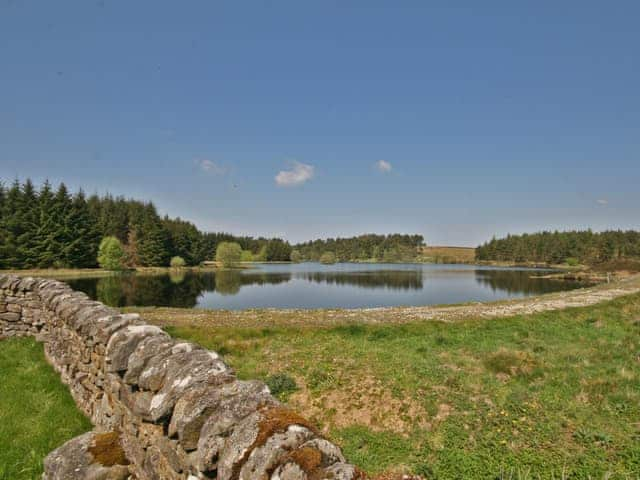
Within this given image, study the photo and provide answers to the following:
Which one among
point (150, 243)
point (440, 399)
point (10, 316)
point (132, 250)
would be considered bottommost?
point (440, 399)

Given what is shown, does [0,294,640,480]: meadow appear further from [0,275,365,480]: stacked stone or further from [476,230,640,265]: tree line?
[476,230,640,265]: tree line

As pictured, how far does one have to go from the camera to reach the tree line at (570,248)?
128m

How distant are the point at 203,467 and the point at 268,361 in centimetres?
1044

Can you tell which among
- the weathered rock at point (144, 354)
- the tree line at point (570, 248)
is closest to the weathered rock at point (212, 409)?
the weathered rock at point (144, 354)

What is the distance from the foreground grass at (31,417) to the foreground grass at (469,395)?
5407 mm

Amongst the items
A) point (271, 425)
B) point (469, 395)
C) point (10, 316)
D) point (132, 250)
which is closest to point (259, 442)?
point (271, 425)

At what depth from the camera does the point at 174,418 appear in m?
3.55

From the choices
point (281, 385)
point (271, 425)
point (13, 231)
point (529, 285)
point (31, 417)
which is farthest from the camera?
point (13, 231)

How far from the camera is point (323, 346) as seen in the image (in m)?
14.5

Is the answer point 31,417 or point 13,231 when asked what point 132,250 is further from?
point 31,417

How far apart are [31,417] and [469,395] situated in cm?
1091

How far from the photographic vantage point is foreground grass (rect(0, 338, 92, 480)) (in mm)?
5684

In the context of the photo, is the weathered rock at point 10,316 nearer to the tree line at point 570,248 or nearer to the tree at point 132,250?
the tree at point 132,250

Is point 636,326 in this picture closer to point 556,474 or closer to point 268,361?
point 556,474
